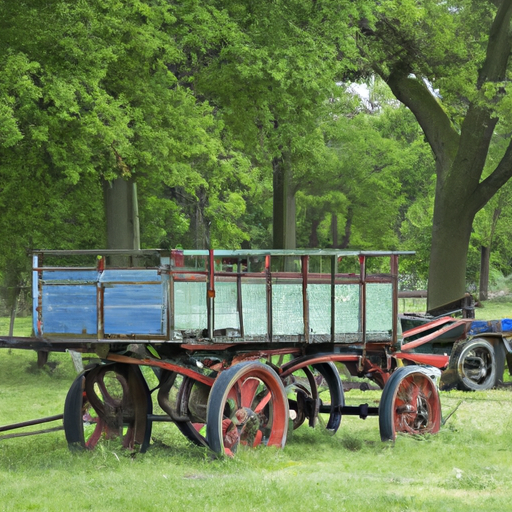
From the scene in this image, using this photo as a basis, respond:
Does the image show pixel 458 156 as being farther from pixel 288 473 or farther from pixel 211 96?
pixel 288 473

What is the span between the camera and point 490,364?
17984 millimetres

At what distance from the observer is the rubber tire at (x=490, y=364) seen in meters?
17.4

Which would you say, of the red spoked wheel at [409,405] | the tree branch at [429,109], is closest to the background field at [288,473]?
the red spoked wheel at [409,405]

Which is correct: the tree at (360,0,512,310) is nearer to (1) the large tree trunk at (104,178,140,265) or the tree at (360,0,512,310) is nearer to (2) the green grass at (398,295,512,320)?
(1) the large tree trunk at (104,178,140,265)

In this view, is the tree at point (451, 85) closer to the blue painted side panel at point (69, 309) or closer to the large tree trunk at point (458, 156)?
the large tree trunk at point (458, 156)

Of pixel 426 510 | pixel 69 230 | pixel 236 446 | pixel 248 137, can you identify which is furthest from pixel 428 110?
pixel 426 510

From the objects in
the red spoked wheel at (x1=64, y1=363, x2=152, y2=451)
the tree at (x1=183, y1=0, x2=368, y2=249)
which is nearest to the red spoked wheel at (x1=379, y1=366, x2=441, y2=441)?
the red spoked wheel at (x1=64, y1=363, x2=152, y2=451)

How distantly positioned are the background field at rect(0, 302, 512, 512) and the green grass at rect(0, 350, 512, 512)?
0.04 ft

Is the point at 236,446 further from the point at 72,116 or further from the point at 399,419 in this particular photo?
the point at 72,116

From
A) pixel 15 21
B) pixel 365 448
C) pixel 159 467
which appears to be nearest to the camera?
pixel 159 467

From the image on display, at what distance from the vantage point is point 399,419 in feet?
38.5

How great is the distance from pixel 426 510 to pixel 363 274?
4435mm

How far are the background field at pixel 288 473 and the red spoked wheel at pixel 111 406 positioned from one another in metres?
0.26

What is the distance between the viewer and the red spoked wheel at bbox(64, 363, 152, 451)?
1081cm
